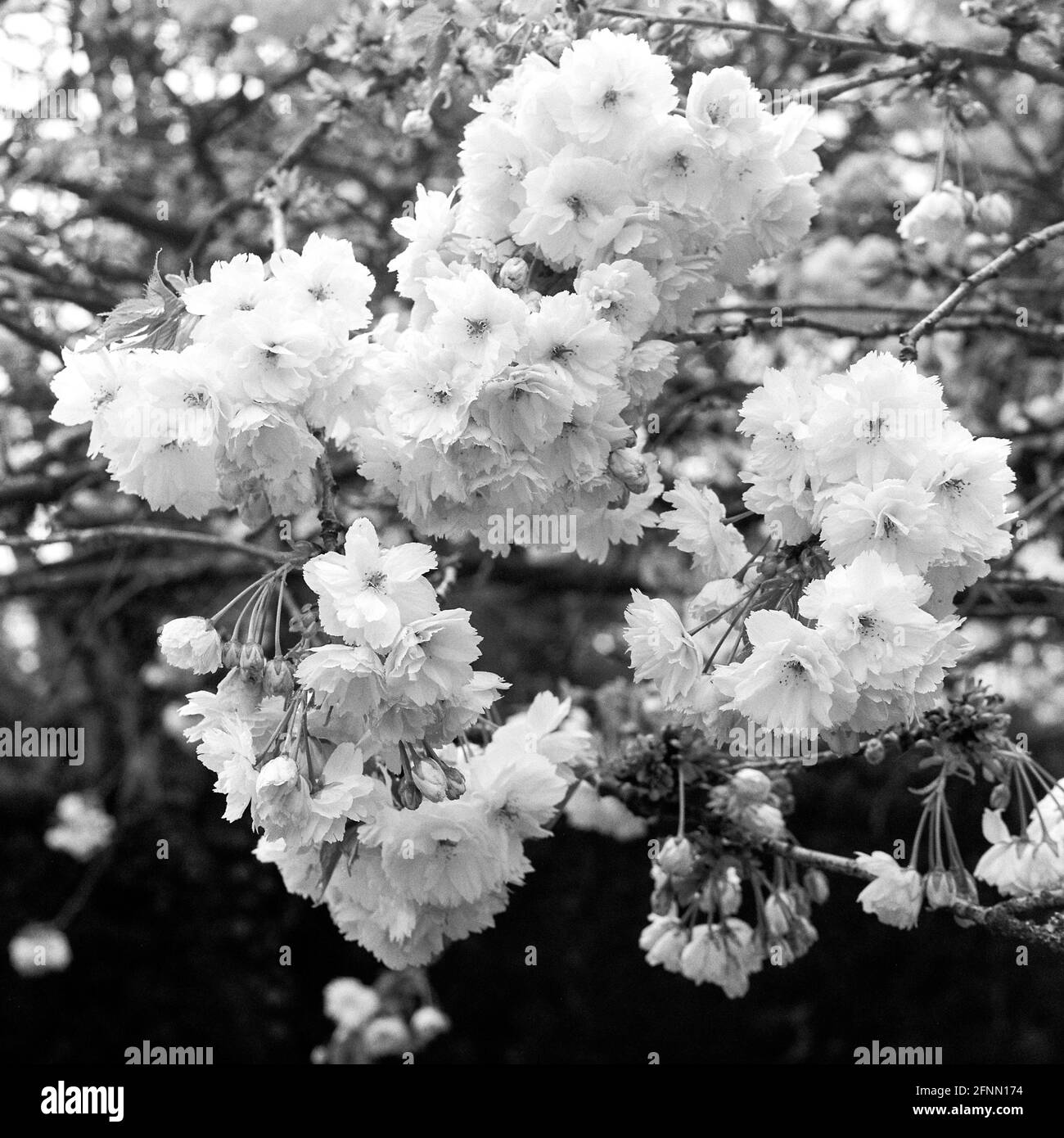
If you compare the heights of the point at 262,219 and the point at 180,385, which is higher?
the point at 262,219

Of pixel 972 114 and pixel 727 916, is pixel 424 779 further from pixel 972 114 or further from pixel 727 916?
pixel 972 114

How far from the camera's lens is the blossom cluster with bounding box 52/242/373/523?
155 centimetres

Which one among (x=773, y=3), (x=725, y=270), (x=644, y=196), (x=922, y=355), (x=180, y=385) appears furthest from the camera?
(x=922, y=355)

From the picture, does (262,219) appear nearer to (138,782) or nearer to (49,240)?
(49,240)

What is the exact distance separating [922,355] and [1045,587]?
1.76 meters

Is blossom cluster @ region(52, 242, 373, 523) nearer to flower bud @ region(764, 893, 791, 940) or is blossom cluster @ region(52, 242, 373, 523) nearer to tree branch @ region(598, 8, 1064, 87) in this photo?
tree branch @ region(598, 8, 1064, 87)

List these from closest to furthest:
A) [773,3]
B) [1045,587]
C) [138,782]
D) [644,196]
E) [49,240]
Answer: [644,196] < [1045,587] < [49,240] < [773,3] < [138,782]

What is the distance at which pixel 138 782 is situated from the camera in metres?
5.91

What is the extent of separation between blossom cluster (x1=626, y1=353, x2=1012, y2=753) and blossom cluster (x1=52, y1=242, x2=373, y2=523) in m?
0.49

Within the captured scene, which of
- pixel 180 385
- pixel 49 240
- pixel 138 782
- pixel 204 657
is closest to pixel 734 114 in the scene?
pixel 180 385

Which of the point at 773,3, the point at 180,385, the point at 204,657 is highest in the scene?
the point at 773,3

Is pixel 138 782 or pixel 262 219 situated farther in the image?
pixel 138 782

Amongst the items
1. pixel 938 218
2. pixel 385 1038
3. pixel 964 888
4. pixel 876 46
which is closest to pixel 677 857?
pixel 964 888

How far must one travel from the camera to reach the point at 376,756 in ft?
5.39
